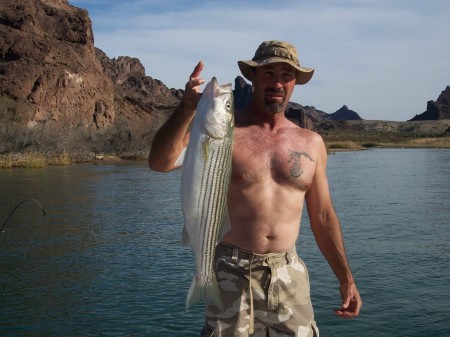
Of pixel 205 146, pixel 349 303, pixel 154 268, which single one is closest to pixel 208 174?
pixel 205 146

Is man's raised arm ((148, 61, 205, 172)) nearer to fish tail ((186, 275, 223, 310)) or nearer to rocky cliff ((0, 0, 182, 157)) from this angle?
fish tail ((186, 275, 223, 310))

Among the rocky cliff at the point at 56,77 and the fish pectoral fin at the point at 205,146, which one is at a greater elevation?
the rocky cliff at the point at 56,77

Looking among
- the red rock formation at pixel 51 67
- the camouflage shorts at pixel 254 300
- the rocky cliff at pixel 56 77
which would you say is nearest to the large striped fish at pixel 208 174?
the camouflage shorts at pixel 254 300

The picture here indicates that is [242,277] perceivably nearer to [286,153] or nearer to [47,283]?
[286,153]

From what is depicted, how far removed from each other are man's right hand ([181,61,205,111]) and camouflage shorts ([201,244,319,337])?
1.25m

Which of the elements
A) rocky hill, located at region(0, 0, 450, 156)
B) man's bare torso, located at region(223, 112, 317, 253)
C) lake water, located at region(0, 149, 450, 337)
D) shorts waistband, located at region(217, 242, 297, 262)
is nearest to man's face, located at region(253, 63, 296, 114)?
man's bare torso, located at region(223, 112, 317, 253)

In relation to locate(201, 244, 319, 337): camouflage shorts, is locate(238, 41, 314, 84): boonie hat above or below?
above

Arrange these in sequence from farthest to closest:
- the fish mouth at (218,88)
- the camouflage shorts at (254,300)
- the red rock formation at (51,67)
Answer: the red rock formation at (51,67)
the camouflage shorts at (254,300)
the fish mouth at (218,88)

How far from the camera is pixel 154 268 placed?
474 inches

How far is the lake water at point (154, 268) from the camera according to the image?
8891 millimetres

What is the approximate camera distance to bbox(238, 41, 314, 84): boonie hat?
13.2ft

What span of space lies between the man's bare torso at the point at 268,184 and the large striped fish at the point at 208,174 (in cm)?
73

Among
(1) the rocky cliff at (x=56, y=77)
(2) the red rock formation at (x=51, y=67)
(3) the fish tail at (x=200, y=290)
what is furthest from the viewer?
(2) the red rock formation at (x=51, y=67)

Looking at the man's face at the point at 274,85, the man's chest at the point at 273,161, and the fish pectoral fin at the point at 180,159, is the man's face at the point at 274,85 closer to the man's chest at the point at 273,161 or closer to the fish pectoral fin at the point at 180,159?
the man's chest at the point at 273,161
